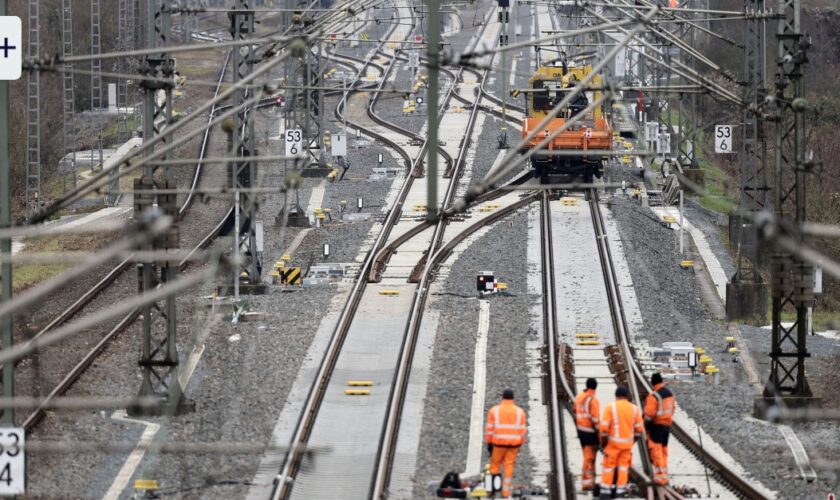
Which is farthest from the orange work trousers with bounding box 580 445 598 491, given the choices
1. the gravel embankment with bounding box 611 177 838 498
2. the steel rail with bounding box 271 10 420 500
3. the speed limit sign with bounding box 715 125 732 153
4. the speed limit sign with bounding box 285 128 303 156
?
the speed limit sign with bounding box 715 125 732 153

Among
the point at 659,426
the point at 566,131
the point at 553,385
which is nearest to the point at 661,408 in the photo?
the point at 659,426

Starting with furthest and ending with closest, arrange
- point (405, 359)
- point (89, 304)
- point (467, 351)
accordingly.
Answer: point (89, 304)
point (467, 351)
point (405, 359)

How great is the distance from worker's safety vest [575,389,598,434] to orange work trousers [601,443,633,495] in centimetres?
41

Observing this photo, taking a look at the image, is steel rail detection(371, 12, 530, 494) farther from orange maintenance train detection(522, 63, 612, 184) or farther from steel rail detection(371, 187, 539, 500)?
orange maintenance train detection(522, 63, 612, 184)

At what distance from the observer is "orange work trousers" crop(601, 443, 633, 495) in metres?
15.5

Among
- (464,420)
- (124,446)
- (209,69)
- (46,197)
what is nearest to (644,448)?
(464,420)

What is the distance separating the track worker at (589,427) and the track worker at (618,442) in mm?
282

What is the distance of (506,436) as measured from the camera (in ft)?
51.6

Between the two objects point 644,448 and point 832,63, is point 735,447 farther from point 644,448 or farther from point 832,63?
point 832,63

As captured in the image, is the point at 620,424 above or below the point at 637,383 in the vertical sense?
above

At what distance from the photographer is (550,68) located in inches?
1505

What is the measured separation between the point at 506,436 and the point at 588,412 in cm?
87

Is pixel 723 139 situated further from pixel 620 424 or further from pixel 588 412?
pixel 620 424

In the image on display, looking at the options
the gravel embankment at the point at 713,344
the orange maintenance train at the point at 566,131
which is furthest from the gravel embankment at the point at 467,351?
the orange maintenance train at the point at 566,131
